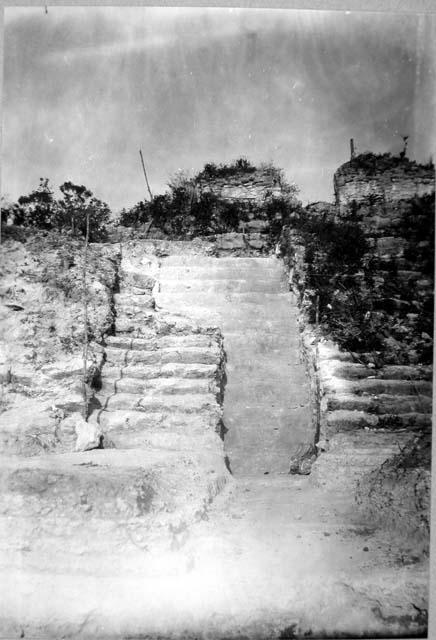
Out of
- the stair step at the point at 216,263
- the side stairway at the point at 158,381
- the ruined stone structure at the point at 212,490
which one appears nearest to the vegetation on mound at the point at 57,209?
the ruined stone structure at the point at 212,490

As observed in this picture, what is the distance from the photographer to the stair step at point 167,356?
4.31 meters

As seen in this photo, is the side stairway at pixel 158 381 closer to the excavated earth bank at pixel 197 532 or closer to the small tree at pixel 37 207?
the excavated earth bank at pixel 197 532

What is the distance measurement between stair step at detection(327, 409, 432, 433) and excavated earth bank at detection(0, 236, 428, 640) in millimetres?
80

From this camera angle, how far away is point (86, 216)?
420cm

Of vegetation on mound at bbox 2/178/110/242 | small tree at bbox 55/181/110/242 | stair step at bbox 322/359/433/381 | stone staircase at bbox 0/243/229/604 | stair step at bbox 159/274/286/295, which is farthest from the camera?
stair step at bbox 159/274/286/295

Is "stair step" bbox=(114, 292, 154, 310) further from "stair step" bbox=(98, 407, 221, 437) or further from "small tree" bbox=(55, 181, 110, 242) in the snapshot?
"stair step" bbox=(98, 407, 221, 437)

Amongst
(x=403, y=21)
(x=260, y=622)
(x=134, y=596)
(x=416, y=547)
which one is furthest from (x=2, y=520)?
(x=403, y=21)

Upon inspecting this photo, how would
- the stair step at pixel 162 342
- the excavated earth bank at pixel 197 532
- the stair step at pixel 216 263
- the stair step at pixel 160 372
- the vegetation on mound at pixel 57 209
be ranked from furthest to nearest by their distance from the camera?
the stair step at pixel 216 263 < the stair step at pixel 162 342 < the stair step at pixel 160 372 < the vegetation on mound at pixel 57 209 < the excavated earth bank at pixel 197 532

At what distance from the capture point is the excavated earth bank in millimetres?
2578

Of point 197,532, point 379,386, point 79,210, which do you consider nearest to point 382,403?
point 379,386


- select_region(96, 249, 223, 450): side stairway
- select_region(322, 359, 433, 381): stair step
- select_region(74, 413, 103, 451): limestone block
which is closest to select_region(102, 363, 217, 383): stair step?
select_region(96, 249, 223, 450): side stairway

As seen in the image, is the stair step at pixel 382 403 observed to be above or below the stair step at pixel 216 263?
below

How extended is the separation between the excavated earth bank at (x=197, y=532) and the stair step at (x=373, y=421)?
Answer: 8 cm

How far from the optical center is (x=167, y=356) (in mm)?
4332
